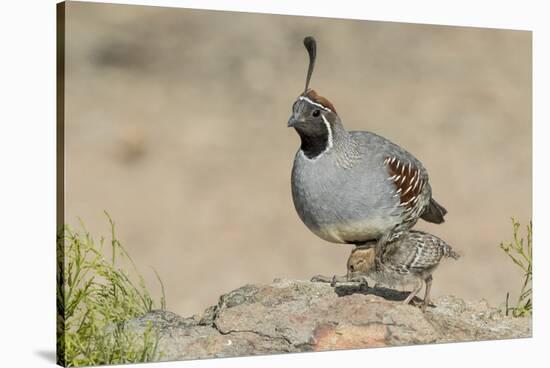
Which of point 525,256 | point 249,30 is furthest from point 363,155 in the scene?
point 525,256

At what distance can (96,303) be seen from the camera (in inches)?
249

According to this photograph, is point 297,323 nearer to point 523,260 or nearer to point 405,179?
point 405,179

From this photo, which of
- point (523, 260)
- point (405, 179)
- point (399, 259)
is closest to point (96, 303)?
point (399, 259)

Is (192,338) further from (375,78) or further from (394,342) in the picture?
(375,78)

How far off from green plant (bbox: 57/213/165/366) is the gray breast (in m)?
1.16

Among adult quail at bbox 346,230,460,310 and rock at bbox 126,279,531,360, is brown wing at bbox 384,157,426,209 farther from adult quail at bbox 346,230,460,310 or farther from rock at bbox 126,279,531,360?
rock at bbox 126,279,531,360

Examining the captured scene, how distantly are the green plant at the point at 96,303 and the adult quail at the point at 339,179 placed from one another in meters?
1.20

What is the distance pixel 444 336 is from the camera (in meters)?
6.94

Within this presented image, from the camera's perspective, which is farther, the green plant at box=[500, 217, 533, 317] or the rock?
the green plant at box=[500, 217, 533, 317]

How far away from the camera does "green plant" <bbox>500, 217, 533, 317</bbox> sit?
751cm

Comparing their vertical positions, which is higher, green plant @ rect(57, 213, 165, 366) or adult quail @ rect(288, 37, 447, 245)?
adult quail @ rect(288, 37, 447, 245)

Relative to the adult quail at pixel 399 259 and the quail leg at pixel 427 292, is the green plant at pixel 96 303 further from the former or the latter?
the quail leg at pixel 427 292

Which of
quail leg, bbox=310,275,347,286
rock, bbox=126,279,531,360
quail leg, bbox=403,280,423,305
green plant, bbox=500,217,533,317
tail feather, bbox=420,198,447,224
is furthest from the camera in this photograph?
green plant, bbox=500,217,533,317

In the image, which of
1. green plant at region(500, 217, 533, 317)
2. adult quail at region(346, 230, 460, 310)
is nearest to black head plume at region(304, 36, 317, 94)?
adult quail at region(346, 230, 460, 310)
